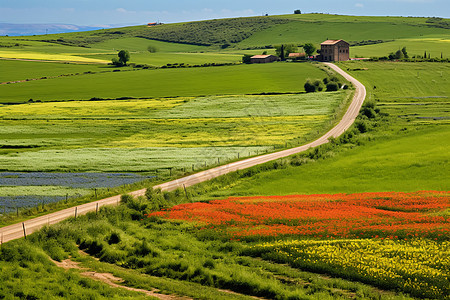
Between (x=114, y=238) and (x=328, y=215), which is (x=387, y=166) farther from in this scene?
(x=114, y=238)

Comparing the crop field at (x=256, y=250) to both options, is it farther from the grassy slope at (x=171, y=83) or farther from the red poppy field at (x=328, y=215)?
the grassy slope at (x=171, y=83)

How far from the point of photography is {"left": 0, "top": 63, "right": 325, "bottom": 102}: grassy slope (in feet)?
490

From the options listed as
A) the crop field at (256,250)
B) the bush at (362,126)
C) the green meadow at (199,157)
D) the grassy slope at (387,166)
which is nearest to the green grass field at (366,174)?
the grassy slope at (387,166)

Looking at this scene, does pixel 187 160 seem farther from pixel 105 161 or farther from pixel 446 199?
pixel 446 199

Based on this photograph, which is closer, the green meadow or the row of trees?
the green meadow

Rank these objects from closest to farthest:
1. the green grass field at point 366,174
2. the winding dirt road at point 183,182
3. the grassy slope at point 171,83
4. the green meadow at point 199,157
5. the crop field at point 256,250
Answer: the crop field at point 256,250
the green meadow at point 199,157
the winding dirt road at point 183,182
the green grass field at point 366,174
the grassy slope at point 171,83

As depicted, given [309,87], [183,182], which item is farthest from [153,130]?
[309,87]

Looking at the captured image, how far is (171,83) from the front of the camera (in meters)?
168

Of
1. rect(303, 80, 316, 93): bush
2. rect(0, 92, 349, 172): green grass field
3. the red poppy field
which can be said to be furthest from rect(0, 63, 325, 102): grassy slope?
the red poppy field

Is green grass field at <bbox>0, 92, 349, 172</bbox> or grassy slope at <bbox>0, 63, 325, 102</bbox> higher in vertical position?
grassy slope at <bbox>0, 63, 325, 102</bbox>

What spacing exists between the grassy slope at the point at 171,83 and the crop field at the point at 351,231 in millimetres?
98239

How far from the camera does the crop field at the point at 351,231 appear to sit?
33.3 meters

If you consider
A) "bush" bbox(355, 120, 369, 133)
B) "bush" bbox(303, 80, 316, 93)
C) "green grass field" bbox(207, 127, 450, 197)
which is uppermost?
"bush" bbox(303, 80, 316, 93)

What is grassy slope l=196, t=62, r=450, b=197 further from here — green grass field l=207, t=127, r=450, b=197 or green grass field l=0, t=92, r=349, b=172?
green grass field l=0, t=92, r=349, b=172
